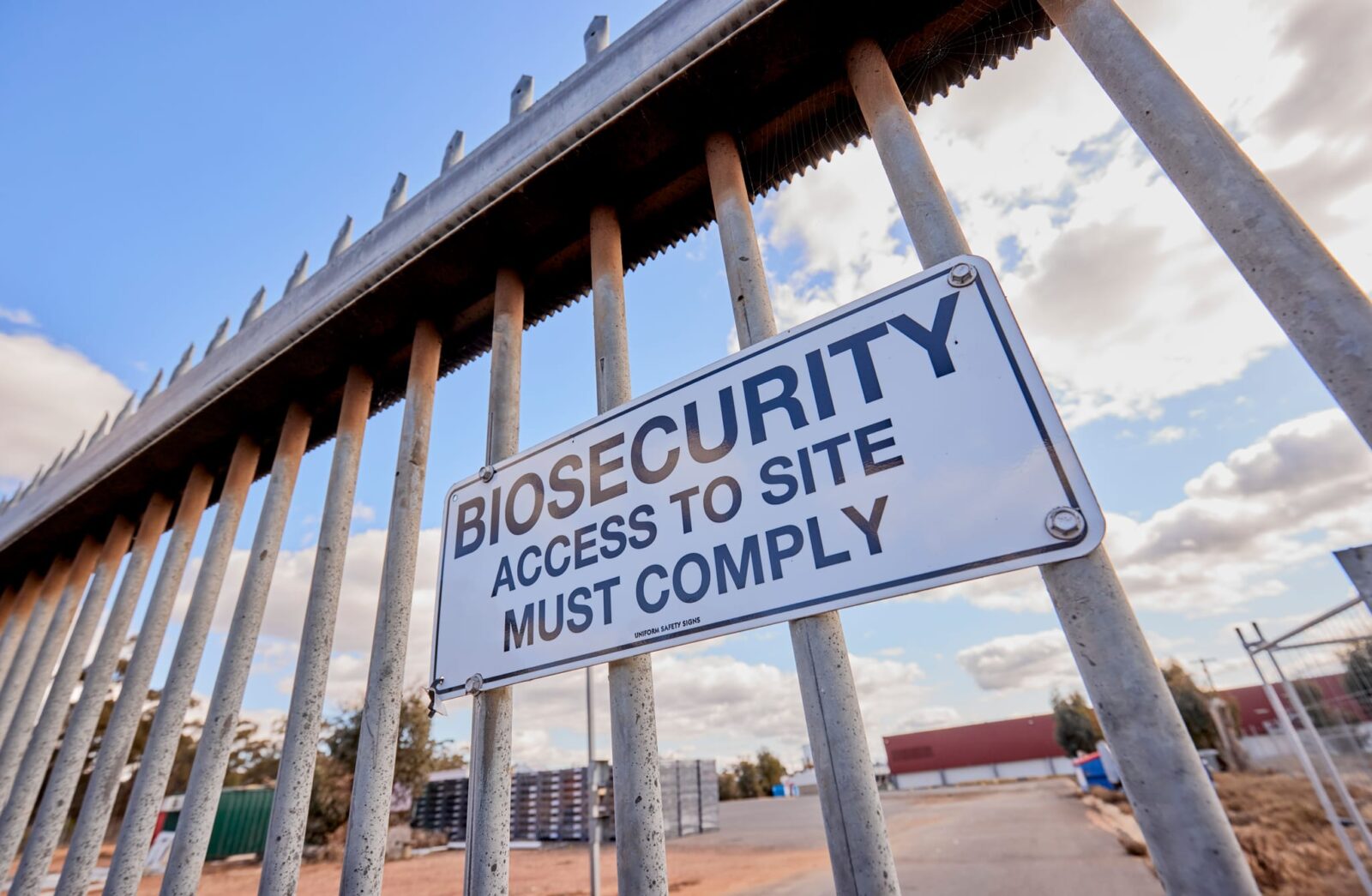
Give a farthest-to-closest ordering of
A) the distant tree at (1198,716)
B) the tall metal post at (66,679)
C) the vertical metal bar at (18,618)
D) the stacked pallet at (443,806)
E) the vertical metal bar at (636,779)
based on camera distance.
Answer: the distant tree at (1198,716)
the stacked pallet at (443,806)
the vertical metal bar at (18,618)
the tall metal post at (66,679)
the vertical metal bar at (636,779)

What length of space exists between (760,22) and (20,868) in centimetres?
982

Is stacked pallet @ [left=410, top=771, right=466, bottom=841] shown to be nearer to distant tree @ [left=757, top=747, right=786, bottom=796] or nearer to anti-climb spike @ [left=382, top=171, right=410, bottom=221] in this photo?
anti-climb spike @ [left=382, top=171, right=410, bottom=221]

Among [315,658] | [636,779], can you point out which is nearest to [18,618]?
[315,658]

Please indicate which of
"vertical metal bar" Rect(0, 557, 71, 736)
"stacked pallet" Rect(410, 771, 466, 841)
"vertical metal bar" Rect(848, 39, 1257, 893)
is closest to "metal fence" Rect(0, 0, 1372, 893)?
"vertical metal bar" Rect(848, 39, 1257, 893)

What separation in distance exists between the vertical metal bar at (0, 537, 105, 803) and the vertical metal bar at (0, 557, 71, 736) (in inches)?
3.2

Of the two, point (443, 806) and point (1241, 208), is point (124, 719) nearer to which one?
point (1241, 208)

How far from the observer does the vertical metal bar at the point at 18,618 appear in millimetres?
9750

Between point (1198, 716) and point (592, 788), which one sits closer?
point (592, 788)

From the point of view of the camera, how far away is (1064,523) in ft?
5.40

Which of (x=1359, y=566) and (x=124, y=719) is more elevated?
(x=124, y=719)

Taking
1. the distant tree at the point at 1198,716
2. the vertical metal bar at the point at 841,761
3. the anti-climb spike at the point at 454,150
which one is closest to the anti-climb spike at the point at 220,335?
the anti-climb spike at the point at 454,150

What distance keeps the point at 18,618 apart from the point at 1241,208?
51.5 feet

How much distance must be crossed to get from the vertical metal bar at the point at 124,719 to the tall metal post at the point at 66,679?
6.52ft

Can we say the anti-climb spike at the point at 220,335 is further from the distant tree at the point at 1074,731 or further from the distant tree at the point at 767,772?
the distant tree at the point at 767,772
